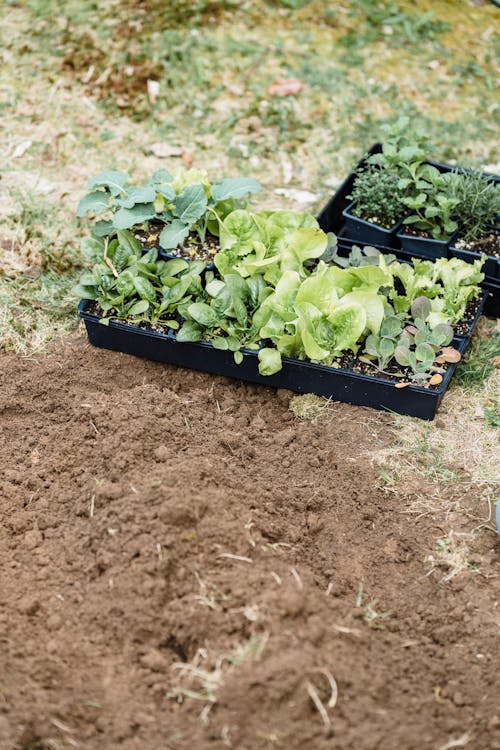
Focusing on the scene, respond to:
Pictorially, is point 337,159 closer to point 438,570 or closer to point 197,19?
point 197,19

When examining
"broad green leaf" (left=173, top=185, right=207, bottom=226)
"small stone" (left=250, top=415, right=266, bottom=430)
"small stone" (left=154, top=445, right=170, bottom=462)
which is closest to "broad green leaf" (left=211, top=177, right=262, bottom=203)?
"broad green leaf" (left=173, top=185, right=207, bottom=226)

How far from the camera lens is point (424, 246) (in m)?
3.86

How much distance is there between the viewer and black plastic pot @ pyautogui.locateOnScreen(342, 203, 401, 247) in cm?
394

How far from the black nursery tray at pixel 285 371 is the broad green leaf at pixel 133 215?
38cm

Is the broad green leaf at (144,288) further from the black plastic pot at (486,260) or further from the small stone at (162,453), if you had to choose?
the black plastic pot at (486,260)

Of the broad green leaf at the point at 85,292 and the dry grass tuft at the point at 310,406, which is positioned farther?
the broad green leaf at the point at 85,292

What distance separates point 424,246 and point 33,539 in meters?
2.31

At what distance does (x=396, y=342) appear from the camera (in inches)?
132

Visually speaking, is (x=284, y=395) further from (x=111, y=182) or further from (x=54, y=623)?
(x=54, y=623)

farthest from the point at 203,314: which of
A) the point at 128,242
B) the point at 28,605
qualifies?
the point at 28,605

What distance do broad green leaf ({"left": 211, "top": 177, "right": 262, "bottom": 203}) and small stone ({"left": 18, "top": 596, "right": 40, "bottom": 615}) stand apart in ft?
6.64

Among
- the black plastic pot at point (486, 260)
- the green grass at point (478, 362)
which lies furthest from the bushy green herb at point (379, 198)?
the green grass at point (478, 362)

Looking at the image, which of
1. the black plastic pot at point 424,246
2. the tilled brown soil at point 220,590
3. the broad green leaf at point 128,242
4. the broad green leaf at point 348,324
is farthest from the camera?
the black plastic pot at point 424,246

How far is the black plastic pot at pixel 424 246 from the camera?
3.80 meters
